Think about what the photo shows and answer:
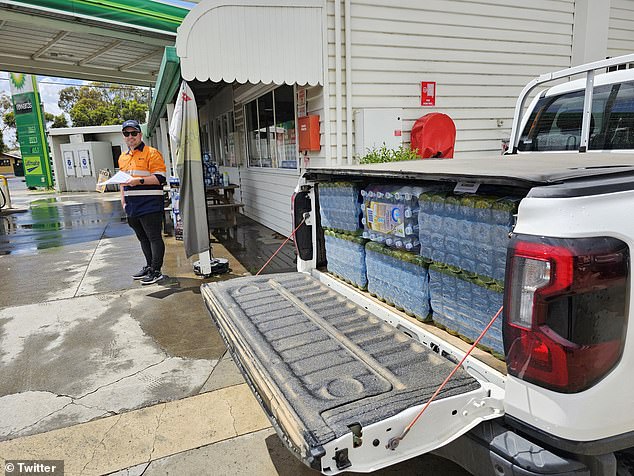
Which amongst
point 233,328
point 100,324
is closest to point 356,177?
point 233,328

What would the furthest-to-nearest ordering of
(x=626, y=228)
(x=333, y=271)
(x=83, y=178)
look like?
(x=83, y=178)
(x=333, y=271)
(x=626, y=228)

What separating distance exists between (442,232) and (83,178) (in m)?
25.7

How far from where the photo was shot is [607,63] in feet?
10.6

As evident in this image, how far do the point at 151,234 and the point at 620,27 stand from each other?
8999 mm

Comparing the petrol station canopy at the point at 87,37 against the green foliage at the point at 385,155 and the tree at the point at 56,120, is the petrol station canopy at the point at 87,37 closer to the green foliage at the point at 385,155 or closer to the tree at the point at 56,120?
the green foliage at the point at 385,155

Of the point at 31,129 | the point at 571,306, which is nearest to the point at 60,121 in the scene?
the point at 31,129

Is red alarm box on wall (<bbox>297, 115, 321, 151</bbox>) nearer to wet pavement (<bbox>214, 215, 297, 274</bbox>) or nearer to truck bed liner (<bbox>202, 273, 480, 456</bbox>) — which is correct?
wet pavement (<bbox>214, 215, 297, 274</bbox>)

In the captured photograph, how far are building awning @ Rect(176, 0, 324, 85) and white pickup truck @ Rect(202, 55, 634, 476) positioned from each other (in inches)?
150

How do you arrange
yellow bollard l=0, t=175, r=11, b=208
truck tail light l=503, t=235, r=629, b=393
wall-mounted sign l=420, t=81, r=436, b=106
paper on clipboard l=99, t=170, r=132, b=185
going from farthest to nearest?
yellow bollard l=0, t=175, r=11, b=208, wall-mounted sign l=420, t=81, r=436, b=106, paper on clipboard l=99, t=170, r=132, b=185, truck tail light l=503, t=235, r=629, b=393

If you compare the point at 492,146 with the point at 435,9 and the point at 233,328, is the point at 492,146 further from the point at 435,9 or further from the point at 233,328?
the point at 233,328

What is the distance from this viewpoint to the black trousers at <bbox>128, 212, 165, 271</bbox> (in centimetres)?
572

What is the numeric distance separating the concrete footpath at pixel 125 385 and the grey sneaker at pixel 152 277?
0.39 ft

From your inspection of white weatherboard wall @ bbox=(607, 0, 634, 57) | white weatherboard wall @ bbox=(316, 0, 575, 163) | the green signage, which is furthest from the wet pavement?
the green signage

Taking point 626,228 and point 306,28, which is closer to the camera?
point 626,228
